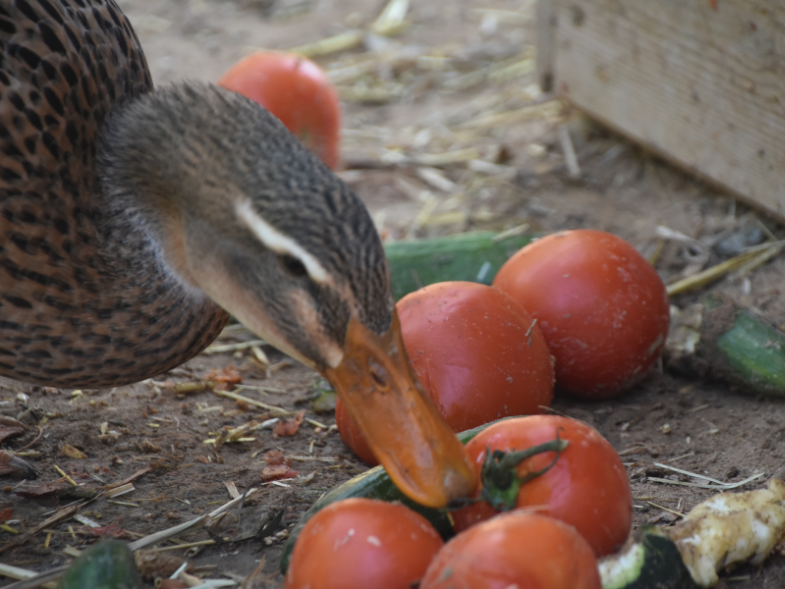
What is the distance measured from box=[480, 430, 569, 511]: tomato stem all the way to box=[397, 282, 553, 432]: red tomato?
2.02ft

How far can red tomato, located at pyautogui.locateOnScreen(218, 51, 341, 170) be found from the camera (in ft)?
13.0

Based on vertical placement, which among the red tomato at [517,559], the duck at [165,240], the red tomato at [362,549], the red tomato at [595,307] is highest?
the duck at [165,240]

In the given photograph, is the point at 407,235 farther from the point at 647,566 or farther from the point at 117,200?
the point at 647,566

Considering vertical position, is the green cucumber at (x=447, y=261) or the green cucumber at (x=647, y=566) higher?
the green cucumber at (x=647, y=566)

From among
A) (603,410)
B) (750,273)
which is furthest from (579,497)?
(750,273)

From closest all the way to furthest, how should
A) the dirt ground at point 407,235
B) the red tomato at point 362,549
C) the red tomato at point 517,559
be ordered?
the red tomato at point 517,559 → the red tomato at point 362,549 → the dirt ground at point 407,235

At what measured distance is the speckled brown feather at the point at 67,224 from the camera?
6.70 ft

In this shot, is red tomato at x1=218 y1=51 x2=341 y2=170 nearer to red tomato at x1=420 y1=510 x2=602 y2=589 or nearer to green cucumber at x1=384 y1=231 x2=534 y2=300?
green cucumber at x1=384 y1=231 x2=534 y2=300

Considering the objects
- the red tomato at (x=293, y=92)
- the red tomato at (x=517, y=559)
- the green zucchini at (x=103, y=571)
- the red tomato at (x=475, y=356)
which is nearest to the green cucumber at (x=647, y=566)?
the red tomato at (x=517, y=559)

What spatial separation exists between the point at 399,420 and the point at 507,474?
247mm

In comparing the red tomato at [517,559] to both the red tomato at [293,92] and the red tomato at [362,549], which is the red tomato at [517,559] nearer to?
the red tomato at [362,549]

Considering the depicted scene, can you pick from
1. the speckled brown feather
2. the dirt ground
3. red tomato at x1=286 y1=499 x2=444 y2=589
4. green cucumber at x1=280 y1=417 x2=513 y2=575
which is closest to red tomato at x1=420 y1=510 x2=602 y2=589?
red tomato at x1=286 y1=499 x2=444 y2=589

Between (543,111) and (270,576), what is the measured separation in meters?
3.78

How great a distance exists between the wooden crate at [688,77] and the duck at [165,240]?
222 centimetres
